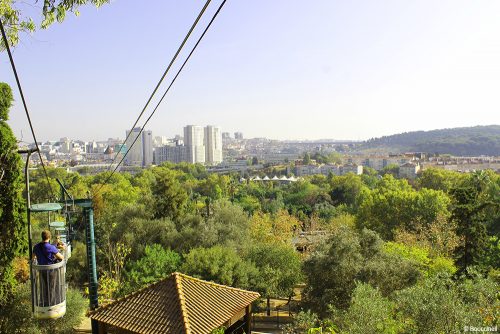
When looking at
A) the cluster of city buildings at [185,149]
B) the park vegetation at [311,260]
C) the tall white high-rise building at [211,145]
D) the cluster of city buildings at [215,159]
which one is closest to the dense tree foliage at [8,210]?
the park vegetation at [311,260]

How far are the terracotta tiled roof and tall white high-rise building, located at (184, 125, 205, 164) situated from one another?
15772 cm

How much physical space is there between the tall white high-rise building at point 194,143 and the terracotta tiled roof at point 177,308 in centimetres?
15772

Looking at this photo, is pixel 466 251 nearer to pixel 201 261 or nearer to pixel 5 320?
pixel 201 261

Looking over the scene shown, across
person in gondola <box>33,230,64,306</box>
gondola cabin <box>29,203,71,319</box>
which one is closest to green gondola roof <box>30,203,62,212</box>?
person in gondola <box>33,230,64,306</box>

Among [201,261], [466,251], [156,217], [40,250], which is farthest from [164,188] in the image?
[40,250]

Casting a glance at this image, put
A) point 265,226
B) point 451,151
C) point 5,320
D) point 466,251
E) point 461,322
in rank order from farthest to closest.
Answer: point 451,151 < point 265,226 < point 466,251 < point 5,320 < point 461,322

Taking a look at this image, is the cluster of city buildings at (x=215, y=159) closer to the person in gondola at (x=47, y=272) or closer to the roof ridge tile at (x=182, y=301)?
the roof ridge tile at (x=182, y=301)

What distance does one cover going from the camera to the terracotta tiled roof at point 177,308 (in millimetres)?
10273

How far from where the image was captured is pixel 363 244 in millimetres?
14359

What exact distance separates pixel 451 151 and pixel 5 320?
626 feet

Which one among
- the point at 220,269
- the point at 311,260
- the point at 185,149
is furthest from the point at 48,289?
the point at 185,149

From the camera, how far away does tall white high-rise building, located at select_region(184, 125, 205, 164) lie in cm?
16862

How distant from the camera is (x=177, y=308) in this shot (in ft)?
34.8

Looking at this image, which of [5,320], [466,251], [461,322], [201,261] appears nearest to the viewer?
[461,322]
